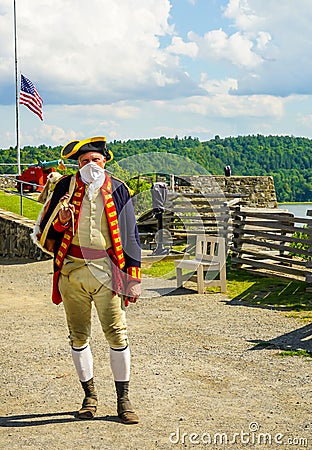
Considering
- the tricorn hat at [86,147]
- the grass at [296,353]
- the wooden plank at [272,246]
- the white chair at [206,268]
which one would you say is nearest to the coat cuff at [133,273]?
the tricorn hat at [86,147]

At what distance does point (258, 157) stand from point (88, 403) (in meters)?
43.3

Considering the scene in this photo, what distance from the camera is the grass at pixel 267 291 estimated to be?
10.9 metres

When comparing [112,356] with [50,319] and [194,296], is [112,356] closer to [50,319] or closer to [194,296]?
[50,319]

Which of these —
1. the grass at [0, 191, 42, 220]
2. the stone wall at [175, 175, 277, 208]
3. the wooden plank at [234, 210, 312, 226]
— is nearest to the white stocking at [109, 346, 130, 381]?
the wooden plank at [234, 210, 312, 226]

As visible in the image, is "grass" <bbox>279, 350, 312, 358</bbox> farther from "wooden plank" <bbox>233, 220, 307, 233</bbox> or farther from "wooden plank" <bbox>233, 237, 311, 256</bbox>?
"wooden plank" <bbox>233, 220, 307, 233</bbox>

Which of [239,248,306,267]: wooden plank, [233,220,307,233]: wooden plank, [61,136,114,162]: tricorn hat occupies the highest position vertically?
[61,136,114,162]: tricorn hat

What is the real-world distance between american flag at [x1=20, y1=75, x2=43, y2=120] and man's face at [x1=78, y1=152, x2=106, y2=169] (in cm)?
1969

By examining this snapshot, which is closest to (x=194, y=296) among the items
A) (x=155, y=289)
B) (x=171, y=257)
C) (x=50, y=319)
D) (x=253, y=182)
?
(x=155, y=289)

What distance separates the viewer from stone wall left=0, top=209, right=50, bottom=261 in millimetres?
17173

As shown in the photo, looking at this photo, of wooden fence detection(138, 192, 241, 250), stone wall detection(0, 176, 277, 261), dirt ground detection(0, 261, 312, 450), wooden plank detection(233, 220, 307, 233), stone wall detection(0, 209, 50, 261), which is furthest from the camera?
wooden fence detection(138, 192, 241, 250)

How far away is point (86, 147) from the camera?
19.1 ft

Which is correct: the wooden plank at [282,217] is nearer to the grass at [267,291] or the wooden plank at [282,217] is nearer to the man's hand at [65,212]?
the grass at [267,291]

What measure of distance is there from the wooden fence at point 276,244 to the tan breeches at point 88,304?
266 inches

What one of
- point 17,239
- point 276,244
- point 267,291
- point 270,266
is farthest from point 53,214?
point 17,239
